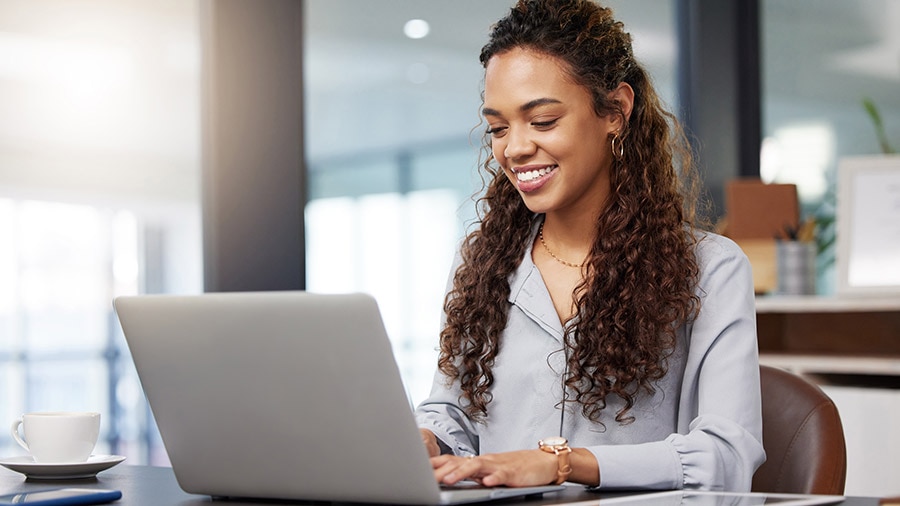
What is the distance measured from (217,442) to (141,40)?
64.3 inches

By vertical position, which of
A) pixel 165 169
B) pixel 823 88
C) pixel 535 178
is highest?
pixel 823 88

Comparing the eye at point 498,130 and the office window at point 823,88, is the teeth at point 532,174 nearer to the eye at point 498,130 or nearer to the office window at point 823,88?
the eye at point 498,130

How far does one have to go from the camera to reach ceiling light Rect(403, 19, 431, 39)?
299 centimetres

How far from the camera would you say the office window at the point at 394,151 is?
280cm

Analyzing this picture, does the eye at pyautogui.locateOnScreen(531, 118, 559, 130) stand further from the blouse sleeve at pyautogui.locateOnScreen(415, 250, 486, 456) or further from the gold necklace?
the blouse sleeve at pyautogui.locateOnScreen(415, 250, 486, 456)

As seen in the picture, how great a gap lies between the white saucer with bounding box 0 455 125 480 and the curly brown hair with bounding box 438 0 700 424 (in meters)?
0.53

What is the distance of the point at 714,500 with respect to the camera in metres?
1.06

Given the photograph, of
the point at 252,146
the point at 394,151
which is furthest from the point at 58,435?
the point at 394,151

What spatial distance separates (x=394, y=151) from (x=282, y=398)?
2.00m

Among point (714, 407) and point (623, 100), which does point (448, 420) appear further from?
point (623, 100)

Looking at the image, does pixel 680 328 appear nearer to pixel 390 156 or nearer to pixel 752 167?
pixel 390 156

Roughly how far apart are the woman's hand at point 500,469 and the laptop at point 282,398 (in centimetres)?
2

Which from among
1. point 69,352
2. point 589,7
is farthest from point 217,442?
point 69,352

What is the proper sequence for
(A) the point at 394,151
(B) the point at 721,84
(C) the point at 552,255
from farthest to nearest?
(B) the point at 721,84 < (A) the point at 394,151 < (C) the point at 552,255
